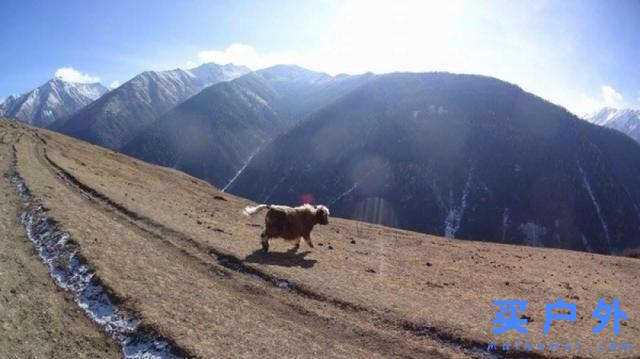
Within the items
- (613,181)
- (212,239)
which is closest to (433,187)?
(613,181)

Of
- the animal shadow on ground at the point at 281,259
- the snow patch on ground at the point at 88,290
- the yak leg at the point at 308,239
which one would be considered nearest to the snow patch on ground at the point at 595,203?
the yak leg at the point at 308,239

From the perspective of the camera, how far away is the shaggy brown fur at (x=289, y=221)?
23078mm

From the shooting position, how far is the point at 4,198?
84.2 ft

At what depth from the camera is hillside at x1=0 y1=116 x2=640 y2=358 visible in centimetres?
1305

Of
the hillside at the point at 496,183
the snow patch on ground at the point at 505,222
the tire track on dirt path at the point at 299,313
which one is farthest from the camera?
the hillside at the point at 496,183

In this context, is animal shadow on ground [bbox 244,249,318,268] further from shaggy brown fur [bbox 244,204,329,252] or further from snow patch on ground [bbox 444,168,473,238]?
snow patch on ground [bbox 444,168,473,238]

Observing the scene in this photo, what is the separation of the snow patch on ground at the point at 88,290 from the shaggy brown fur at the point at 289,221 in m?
8.63

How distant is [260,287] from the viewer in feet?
57.3

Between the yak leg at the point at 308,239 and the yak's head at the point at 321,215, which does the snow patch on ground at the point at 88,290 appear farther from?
the yak's head at the point at 321,215

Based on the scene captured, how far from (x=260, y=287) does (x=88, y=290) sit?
5.91m

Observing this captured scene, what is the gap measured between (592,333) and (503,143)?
18216 centimetres

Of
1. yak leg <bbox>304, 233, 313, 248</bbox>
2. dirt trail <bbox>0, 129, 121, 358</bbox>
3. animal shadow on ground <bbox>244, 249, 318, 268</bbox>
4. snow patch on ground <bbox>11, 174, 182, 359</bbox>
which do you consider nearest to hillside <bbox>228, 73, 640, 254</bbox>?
yak leg <bbox>304, 233, 313, 248</bbox>

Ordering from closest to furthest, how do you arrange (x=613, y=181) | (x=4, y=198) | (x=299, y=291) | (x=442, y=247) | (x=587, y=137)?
(x=299, y=291), (x=4, y=198), (x=442, y=247), (x=613, y=181), (x=587, y=137)

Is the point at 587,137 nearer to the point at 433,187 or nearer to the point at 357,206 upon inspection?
the point at 433,187
